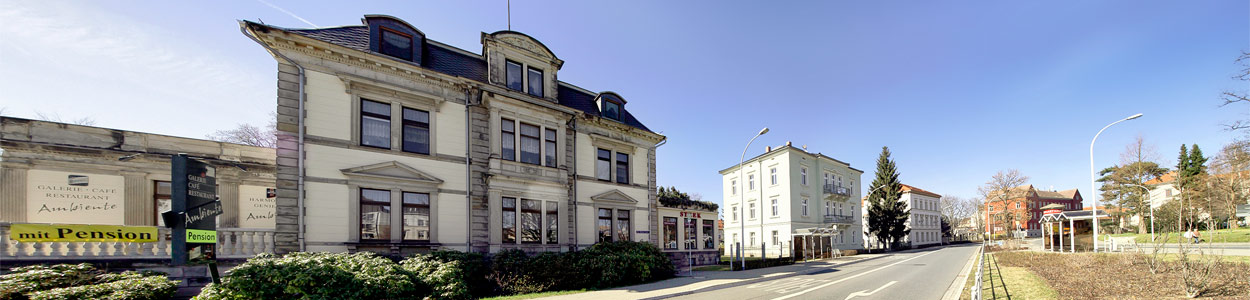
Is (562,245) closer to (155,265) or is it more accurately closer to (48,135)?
(155,265)

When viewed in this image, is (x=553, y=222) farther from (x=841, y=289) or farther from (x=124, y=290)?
(x=124, y=290)

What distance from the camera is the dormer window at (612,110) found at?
68.5 feet

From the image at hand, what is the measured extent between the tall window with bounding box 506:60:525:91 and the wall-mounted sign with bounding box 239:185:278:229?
28.5 ft

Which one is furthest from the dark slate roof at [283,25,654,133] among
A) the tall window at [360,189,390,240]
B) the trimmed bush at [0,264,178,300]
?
→ the trimmed bush at [0,264,178,300]

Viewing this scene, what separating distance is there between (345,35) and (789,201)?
36115 millimetres

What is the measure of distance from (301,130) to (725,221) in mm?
40306

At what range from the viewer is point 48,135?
11.5m

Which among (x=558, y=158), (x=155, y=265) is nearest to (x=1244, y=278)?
(x=558, y=158)

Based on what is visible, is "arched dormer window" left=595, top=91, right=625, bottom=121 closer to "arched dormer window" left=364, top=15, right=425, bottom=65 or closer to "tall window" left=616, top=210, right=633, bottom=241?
"tall window" left=616, top=210, right=633, bottom=241

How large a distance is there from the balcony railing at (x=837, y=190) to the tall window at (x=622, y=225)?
30712mm

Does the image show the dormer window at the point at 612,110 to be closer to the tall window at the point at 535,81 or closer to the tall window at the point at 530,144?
the tall window at the point at 535,81

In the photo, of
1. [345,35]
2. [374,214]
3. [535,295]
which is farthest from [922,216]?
[345,35]

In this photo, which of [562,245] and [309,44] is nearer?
[309,44]

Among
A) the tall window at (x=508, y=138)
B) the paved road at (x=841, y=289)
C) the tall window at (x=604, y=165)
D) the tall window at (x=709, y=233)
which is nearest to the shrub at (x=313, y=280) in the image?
the tall window at (x=508, y=138)
